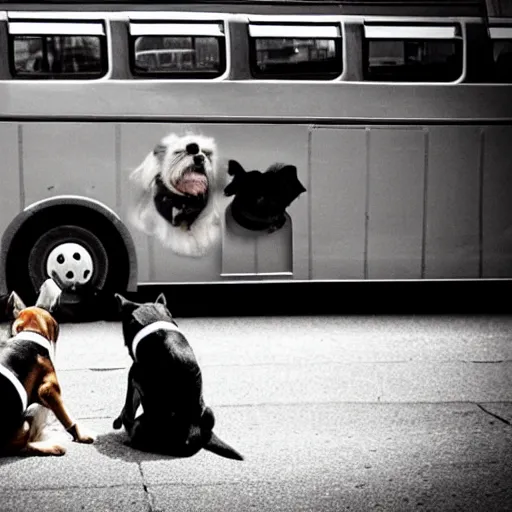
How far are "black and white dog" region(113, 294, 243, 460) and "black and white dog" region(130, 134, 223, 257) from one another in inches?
166

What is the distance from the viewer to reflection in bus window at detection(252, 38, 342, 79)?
31.1 feet

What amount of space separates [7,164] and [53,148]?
1.54 ft

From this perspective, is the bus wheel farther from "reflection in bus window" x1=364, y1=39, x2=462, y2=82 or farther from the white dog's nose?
"reflection in bus window" x1=364, y1=39, x2=462, y2=82

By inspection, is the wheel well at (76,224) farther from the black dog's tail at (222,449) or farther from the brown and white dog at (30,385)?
the black dog's tail at (222,449)

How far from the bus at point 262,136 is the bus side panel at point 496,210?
1 cm

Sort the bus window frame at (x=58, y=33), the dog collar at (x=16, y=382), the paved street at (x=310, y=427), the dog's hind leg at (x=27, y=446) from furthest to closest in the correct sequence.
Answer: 1. the bus window frame at (x=58, y=33)
2. the dog's hind leg at (x=27, y=446)
3. the dog collar at (x=16, y=382)
4. the paved street at (x=310, y=427)

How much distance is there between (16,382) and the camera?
4828mm

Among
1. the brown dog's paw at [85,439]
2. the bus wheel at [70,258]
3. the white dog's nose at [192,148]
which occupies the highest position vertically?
the white dog's nose at [192,148]

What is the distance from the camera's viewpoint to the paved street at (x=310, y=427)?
4531 mm

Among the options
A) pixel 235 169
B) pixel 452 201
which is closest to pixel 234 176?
pixel 235 169

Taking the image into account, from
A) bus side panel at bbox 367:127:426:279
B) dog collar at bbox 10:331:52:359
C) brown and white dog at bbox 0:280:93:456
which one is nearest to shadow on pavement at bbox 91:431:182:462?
brown and white dog at bbox 0:280:93:456

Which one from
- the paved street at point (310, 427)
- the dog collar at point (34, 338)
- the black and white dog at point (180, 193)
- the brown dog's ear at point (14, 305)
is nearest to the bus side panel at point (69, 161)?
the black and white dog at point (180, 193)

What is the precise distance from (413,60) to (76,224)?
12.5 ft

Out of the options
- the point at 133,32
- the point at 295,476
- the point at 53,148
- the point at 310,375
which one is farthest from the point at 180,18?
the point at 295,476
